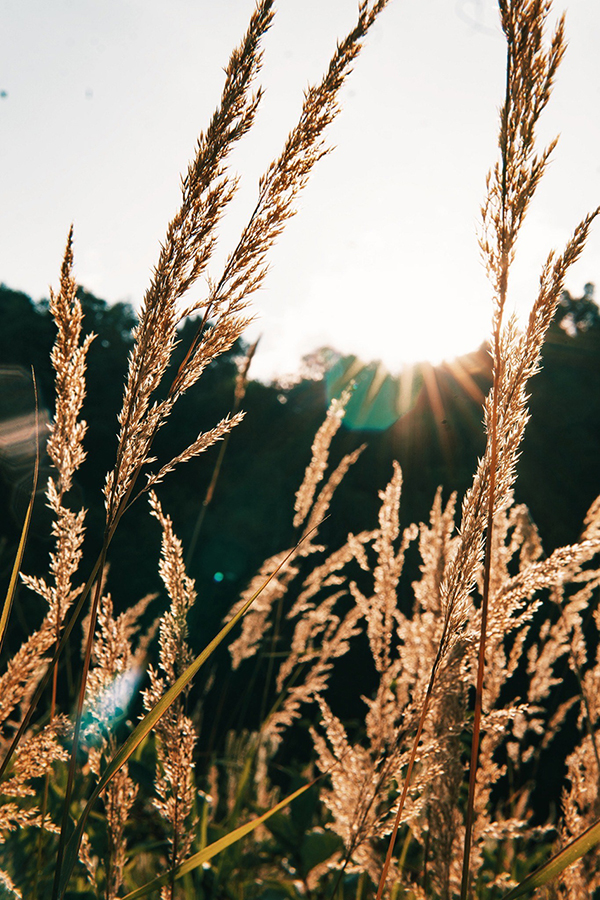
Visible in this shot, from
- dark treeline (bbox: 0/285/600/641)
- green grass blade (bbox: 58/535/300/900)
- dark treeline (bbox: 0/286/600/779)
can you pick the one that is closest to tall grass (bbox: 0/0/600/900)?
green grass blade (bbox: 58/535/300/900)

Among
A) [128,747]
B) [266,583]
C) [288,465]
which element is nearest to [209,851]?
[128,747]

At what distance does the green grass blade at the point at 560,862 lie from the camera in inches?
22.5

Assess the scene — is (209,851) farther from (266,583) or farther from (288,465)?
(288,465)

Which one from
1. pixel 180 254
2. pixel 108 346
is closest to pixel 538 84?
pixel 180 254

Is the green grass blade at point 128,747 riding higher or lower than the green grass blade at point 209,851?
higher

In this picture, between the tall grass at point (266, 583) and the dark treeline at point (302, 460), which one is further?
the dark treeline at point (302, 460)

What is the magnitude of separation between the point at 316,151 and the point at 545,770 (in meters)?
6.46

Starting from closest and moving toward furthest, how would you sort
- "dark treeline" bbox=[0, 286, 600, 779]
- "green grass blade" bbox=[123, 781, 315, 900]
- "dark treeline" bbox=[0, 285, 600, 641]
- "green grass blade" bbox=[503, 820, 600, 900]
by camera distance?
1. "green grass blade" bbox=[503, 820, 600, 900]
2. "green grass blade" bbox=[123, 781, 315, 900]
3. "dark treeline" bbox=[0, 286, 600, 779]
4. "dark treeline" bbox=[0, 285, 600, 641]

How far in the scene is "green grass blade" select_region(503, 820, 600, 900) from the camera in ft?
1.88

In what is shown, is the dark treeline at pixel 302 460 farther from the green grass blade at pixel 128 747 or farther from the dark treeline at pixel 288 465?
→ the green grass blade at pixel 128 747

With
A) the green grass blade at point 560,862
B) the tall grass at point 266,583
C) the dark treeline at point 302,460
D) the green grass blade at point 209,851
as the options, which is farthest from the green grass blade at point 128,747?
the dark treeline at point 302,460

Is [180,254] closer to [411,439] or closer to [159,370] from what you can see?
[159,370]

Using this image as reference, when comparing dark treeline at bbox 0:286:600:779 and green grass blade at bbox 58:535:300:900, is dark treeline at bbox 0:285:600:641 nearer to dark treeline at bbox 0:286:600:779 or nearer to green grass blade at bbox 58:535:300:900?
dark treeline at bbox 0:286:600:779

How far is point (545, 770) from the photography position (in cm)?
552
